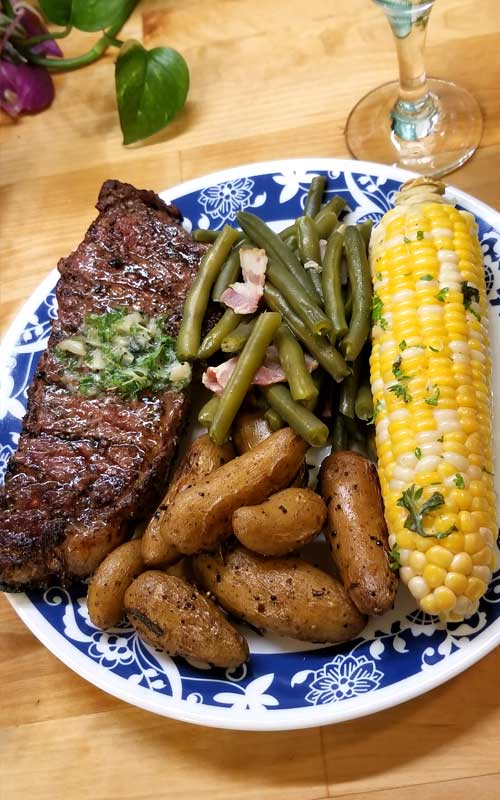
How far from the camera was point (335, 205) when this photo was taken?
326 centimetres

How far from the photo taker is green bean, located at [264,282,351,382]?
2.78 m

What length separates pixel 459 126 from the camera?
367 cm

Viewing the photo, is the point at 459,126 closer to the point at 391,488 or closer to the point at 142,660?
the point at 391,488

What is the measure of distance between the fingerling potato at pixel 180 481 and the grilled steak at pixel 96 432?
3.7 inches

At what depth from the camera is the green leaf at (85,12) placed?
13.3 ft

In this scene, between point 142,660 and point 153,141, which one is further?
point 153,141

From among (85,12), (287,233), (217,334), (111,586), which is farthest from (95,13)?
(111,586)

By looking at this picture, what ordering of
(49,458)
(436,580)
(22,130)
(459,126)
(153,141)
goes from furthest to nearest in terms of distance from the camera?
(22,130)
(153,141)
(459,126)
(49,458)
(436,580)

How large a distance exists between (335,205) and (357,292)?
569 millimetres

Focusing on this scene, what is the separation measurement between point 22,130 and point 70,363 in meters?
2.00

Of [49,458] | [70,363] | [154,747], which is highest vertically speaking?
[70,363]

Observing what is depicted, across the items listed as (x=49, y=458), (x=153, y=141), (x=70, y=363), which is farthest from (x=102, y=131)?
(x=49, y=458)

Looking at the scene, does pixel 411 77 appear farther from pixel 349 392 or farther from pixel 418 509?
pixel 418 509

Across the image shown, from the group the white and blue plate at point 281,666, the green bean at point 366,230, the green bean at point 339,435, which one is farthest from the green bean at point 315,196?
the green bean at point 339,435
